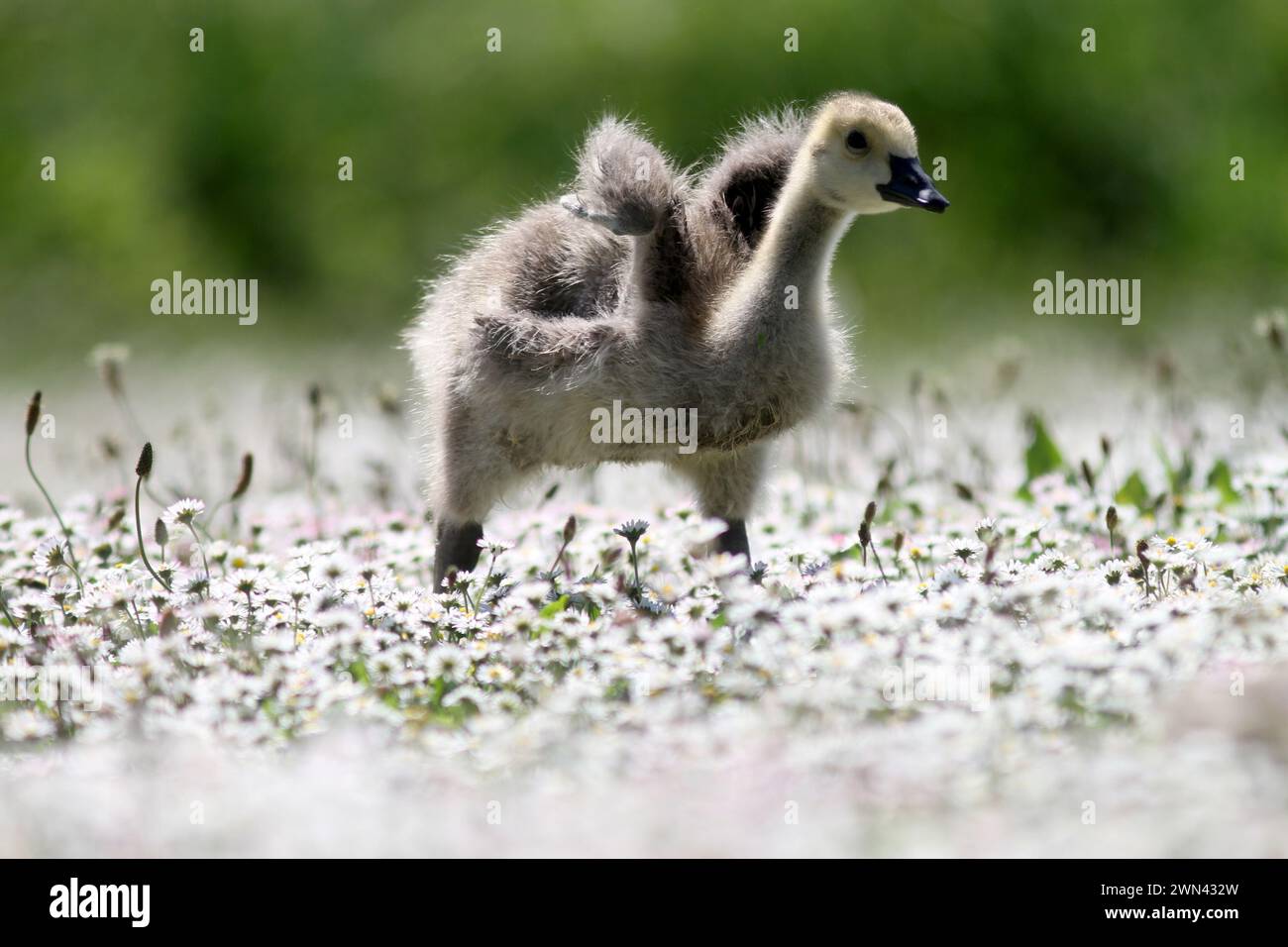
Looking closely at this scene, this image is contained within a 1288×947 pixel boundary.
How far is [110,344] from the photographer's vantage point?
8938 millimetres

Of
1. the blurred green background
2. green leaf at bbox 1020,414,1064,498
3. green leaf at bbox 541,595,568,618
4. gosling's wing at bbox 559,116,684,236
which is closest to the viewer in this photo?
green leaf at bbox 541,595,568,618

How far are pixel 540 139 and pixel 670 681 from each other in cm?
643

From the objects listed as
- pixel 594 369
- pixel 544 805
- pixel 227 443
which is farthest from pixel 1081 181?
pixel 544 805

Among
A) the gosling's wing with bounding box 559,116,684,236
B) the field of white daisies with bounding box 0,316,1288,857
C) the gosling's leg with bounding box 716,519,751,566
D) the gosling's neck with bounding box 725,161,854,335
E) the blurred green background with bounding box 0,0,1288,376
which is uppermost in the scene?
the blurred green background with bounding box 0,0,1288,376

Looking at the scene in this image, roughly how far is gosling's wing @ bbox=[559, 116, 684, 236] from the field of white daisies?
29.3 inches

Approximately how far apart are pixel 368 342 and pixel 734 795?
7007mm

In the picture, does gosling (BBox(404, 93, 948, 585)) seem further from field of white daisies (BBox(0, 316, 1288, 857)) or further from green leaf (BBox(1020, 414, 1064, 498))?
green leaf (BBox(1020, 414, 1064, 498))

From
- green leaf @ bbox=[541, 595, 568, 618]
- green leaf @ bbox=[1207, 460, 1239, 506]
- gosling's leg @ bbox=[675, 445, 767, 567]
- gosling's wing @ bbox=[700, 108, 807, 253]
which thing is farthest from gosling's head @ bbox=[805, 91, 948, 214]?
green leaf @ bbox=[1207, 460, 1239, 506]

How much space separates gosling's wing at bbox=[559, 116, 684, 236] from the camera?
12.2 ft

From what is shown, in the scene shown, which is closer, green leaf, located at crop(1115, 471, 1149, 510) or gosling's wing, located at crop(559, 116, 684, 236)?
gosling's wing, located at crop(559, 116, 684, 236)

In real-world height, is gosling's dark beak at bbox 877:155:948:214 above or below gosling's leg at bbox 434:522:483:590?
above

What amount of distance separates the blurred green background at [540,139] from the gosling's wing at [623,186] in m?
4.48

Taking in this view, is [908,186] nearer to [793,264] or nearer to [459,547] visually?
[793,264]

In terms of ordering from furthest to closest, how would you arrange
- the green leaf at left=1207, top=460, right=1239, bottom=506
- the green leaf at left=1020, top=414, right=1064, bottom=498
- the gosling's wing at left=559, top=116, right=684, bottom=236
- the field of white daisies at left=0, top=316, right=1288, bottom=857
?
the green leaf at left=1020, top=414, right=1064, bottom=498, the green leaf at left=1207, top=460, right=1239, bottom=506, the gosling's wing at left=559, top=116, right=684, bottom=236, the field of white daisies at left=0, top=316, right=1288, bottom=857
